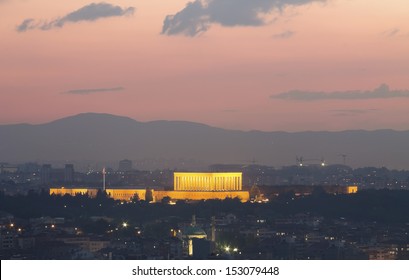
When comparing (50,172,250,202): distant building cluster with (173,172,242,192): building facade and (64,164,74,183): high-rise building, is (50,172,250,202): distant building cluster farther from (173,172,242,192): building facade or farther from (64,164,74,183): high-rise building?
(64,164,74,183): high-rise building

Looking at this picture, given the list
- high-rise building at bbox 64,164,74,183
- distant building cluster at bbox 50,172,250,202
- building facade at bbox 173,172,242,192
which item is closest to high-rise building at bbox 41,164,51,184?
high-rise building at bbox 64,164,74,183

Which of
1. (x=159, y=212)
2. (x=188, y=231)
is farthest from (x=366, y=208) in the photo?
(x=188, y=231)

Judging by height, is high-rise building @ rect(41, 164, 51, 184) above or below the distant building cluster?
above

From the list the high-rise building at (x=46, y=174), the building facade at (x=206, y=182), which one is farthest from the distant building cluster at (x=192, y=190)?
the high-rise building at (x=46, y=174)

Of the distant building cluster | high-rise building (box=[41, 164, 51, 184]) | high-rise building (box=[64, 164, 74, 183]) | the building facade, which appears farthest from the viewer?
high-rise building (box=[64, 164, 74, 183])

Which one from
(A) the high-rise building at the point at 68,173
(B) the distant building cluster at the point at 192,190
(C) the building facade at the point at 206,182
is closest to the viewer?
(B) the distant building cluster at the point at 192,190

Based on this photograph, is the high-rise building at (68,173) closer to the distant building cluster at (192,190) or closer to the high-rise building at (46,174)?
the high-rise building at (46,174)

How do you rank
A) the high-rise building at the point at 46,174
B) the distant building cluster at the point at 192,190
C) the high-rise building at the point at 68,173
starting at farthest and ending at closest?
the high-rise building at the point at 68,173 < the high-rise building at the point at 46,174 < the distant building cluster at the point at 192,190

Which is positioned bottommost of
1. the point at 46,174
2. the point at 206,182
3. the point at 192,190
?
the point at 192,190

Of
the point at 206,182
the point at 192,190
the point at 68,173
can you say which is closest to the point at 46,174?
the point at 68,173

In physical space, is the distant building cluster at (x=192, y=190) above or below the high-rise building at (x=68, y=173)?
below

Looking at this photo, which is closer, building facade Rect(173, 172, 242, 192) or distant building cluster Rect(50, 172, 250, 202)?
distant building cluster Rect(50, 172, 250, 202)

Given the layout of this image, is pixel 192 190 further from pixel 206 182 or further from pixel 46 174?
pixel 46 174
